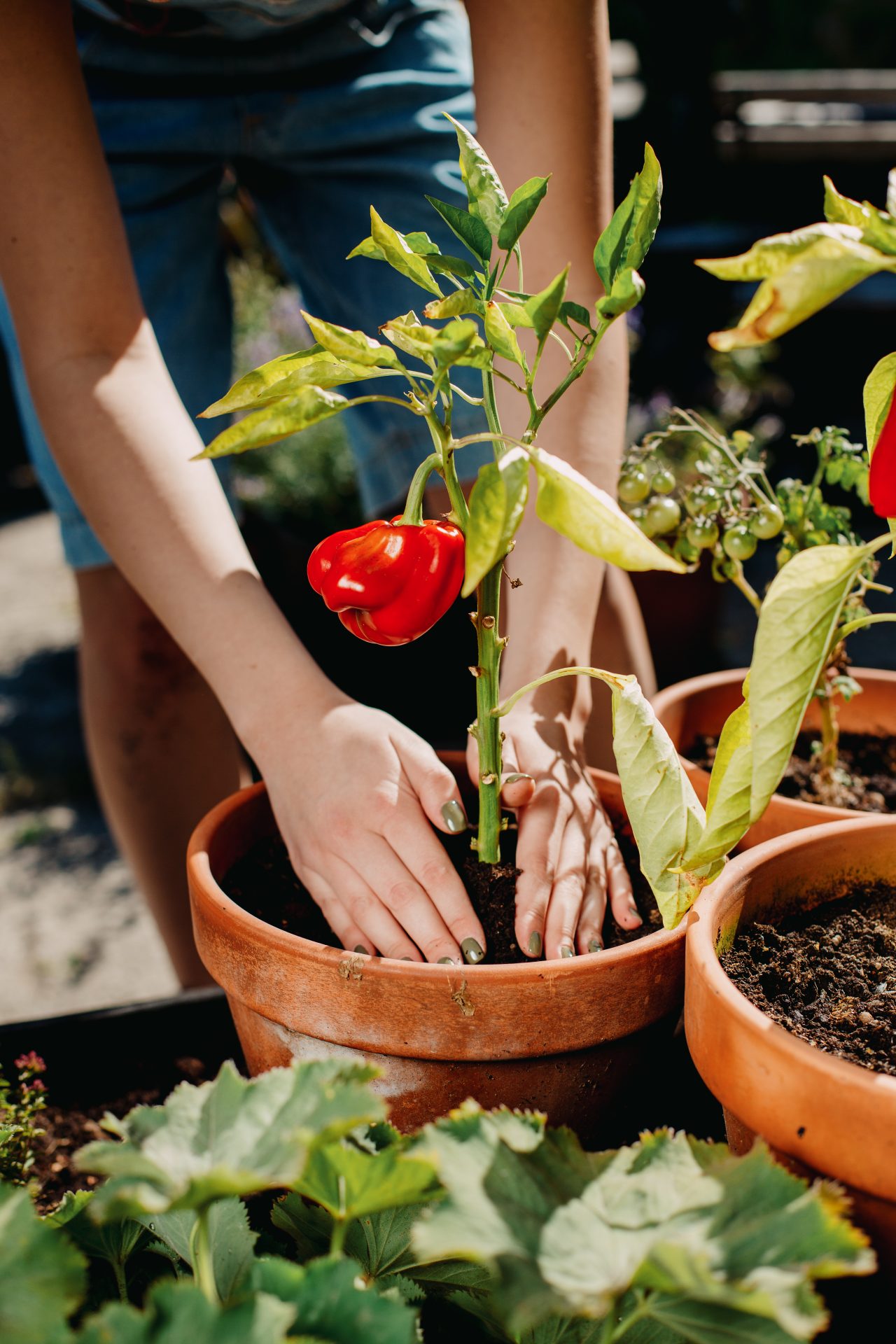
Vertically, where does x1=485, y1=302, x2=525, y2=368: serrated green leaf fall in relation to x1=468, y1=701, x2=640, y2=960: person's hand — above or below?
above

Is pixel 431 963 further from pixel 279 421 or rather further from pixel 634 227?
pixel 634 227

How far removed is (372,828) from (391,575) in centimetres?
20

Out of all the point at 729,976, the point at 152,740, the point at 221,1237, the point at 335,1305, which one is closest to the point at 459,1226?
the point at 335,1305

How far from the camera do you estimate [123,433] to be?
89 cm

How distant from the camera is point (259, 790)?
0.88 m

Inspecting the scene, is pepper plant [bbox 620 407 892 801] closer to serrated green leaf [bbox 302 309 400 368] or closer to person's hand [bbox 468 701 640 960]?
person's hand [bbox 468 701 640 960]

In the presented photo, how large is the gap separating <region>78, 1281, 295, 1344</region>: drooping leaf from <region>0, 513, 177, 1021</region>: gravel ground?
1.21m

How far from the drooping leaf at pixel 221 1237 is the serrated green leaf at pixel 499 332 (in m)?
0.45

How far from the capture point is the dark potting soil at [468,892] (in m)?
0.75

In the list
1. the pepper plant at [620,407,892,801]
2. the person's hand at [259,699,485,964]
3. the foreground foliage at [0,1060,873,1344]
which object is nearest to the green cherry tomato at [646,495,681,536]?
the pepper plant at [620,407,892,801]

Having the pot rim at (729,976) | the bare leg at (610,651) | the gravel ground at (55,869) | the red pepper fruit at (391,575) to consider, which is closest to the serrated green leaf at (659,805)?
the pot rim at (729,976)

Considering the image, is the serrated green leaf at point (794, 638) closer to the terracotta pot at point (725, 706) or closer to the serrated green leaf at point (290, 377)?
the serrated green leaf at point (290, 377)

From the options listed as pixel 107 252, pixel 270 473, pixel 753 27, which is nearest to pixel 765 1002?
pixel 107 252

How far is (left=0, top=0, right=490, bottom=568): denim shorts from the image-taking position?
129 centimetres
